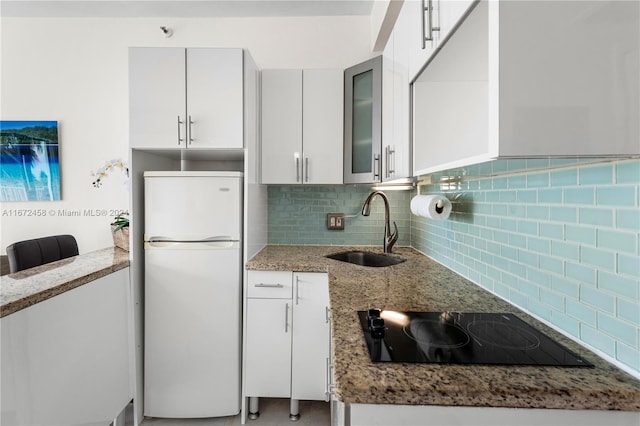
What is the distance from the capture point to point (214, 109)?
6.27 ft

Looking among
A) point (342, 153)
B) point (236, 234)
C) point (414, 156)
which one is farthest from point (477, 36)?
point (236, 234)

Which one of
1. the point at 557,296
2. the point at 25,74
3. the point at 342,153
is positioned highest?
the point at 25,74

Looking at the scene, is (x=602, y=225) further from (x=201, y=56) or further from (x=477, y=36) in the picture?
(x=201, y=56)

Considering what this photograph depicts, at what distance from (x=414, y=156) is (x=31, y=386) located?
182 cm

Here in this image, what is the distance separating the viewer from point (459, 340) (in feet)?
2.91

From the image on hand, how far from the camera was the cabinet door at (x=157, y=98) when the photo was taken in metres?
1.87

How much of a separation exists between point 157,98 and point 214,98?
0.33 meters

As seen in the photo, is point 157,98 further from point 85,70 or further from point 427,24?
point 427,24

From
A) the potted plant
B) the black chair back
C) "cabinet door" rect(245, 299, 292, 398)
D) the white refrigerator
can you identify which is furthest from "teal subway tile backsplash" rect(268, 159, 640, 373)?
the black chair back

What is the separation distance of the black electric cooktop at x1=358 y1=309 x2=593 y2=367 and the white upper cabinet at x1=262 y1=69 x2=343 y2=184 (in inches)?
53.8

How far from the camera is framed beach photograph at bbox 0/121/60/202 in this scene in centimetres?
248

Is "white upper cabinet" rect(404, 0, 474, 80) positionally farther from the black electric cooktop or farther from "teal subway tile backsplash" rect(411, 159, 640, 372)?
the black electric cooktop

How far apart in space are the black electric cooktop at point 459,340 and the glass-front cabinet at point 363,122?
1.10 meters

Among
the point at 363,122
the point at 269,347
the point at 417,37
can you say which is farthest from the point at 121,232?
the point at 417,37
